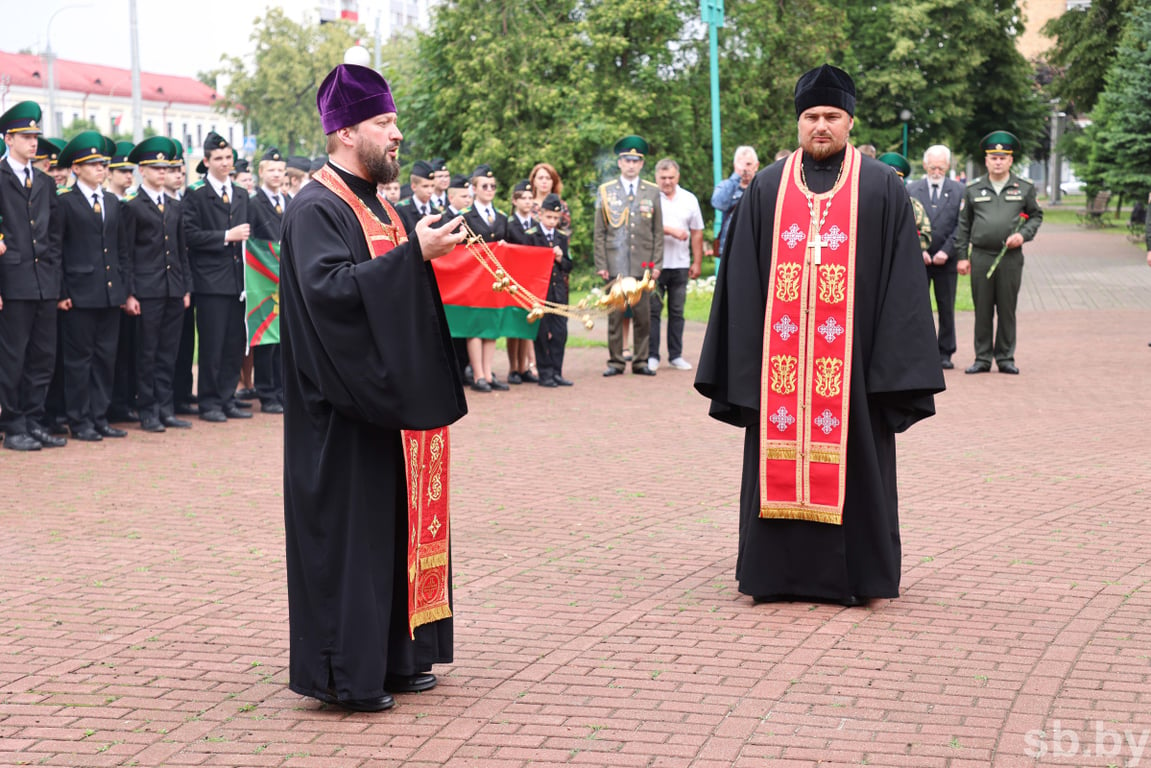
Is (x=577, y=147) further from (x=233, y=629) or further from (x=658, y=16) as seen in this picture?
(x=233, y=629)

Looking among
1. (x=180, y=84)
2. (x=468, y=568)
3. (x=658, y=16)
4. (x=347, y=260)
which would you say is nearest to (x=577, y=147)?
(x=658, y=16)

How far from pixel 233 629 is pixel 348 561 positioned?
5.11 ft

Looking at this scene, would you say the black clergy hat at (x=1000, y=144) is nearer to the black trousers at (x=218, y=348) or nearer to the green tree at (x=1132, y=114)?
the black trousers at (x=218, y=348)

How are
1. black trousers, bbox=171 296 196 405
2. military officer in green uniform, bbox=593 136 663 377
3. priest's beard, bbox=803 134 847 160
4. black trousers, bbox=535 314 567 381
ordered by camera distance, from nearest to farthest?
priest's beard, bbox=803 134 847 160, black trousers, bbox=171 296 196 405, military officer in green uniform, bbox=593 136 663 377, black trousers, bbox=535 314 567 381

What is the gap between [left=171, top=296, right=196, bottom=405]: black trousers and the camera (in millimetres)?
12930

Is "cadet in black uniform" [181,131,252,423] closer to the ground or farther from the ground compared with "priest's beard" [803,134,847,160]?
closer to the ground

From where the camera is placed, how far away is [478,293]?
14234mm

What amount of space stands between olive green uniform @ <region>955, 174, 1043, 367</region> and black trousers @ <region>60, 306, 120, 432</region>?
8.48 meters

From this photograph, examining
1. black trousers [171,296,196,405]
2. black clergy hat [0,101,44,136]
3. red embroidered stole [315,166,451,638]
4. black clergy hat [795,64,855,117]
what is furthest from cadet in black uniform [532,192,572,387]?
red embroidered stole [315,166,451,638]

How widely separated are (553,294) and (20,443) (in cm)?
571

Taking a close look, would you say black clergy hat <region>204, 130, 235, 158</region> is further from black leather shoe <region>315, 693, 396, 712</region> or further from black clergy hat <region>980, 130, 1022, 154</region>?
black leather shoe <region>315, 693, 396, 712</region>

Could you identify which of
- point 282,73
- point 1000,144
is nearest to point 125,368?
point 1000,144

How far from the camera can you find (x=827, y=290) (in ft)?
21.2

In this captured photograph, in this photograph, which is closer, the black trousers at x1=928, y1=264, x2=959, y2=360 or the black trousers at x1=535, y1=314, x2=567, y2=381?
the black trousers at x1=535, y1=314, x2=567, y2=381
